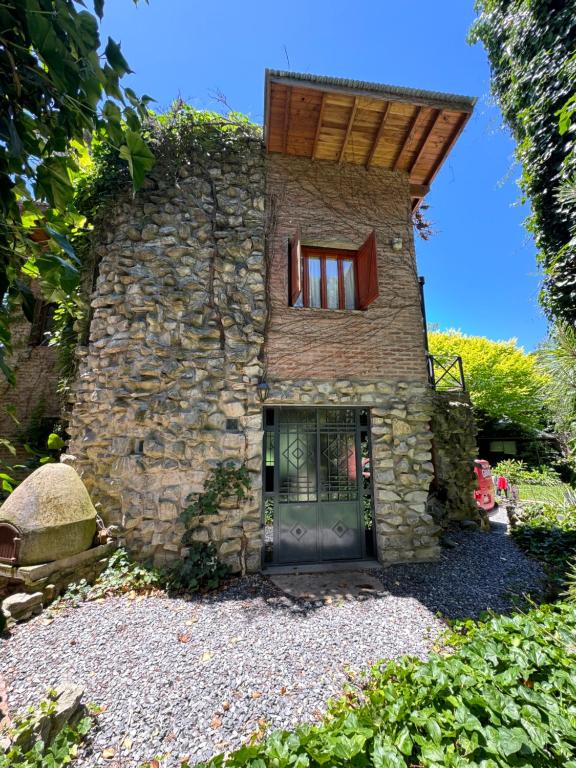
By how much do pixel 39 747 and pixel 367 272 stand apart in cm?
589

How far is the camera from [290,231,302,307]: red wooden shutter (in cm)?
506

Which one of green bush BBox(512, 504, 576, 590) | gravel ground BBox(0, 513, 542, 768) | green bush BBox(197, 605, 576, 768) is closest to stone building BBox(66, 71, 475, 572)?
gravel ground BBox(0, 513, 542, 768)

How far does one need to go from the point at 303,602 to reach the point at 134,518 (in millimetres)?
2544

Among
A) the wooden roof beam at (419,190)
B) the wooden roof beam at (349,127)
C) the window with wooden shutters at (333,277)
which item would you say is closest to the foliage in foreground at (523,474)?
the wooden roof beam at (419,190)

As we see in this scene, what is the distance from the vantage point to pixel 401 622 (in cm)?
347

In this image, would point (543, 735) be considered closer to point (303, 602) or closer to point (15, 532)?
point (303, 602)

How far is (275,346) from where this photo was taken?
524 cm

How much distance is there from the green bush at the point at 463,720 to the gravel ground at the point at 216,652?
0.66 metres

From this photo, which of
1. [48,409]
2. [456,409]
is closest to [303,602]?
[456,409]

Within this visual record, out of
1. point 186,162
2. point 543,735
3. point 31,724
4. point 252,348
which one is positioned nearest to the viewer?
point 543,735

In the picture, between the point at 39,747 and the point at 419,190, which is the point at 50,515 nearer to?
the point at 39,747

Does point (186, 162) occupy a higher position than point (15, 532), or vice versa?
point (186, 162)

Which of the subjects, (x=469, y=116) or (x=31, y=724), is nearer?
(x=31, y=724)

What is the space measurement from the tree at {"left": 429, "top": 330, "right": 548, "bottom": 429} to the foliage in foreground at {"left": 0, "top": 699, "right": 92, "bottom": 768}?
19.0 metres
